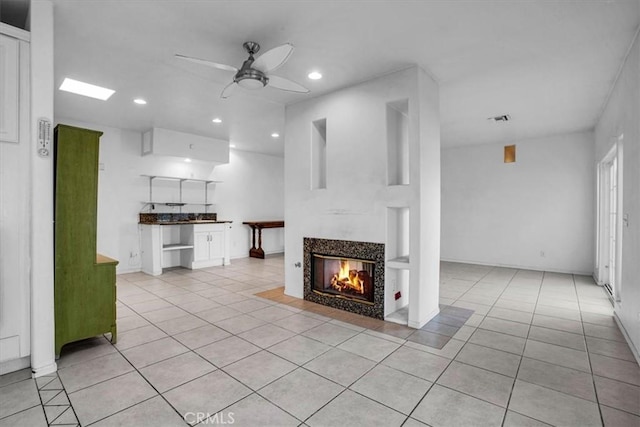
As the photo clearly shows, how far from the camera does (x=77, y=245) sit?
2756mm

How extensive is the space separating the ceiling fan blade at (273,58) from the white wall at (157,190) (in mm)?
4690

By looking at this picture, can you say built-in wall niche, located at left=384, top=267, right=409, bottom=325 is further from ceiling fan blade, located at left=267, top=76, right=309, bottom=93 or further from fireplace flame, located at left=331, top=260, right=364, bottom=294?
ceiling fan blade, located at left=267, top=76, right=309, bottom=93

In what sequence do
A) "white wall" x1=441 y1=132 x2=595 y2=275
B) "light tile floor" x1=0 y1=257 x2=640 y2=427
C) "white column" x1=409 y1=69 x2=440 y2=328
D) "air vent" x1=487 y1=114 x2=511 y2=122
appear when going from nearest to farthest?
"light tile floor" x1=0 y1=257 x2=640 y2=427 → "white column" x1=409 y1=69 x2=440 y2=328 → "air vent" x1=487 y1=114 x2=511 y2=122 → "white wall" x1=441 y1=132 x2=595 y2=275

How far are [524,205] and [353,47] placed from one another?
5.64 m

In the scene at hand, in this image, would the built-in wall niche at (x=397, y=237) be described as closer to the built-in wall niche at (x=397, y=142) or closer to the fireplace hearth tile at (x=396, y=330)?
the built-in wall niche at (x=397, y=142)

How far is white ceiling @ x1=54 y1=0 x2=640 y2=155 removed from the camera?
250 centimetres

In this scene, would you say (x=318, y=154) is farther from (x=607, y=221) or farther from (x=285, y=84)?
(x=607, y=221)

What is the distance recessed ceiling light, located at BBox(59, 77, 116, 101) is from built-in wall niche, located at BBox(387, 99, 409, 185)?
12.1 feet

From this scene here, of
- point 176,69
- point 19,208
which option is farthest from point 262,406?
point 176,69

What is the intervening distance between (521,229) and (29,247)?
309 inches

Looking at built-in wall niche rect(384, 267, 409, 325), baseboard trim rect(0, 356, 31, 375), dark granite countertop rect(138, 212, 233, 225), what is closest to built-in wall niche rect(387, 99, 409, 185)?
built-in wall niche rect(384, 267, 409, 325)

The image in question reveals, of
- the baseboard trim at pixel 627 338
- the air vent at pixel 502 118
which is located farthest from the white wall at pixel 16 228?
the air vent at pixel 502 118

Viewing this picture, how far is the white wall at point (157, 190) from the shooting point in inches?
235

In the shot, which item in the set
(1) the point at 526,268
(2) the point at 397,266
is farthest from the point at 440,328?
(1) the point at 526,268
